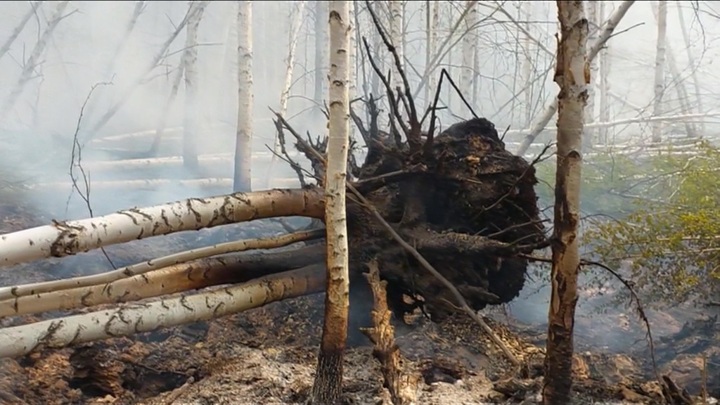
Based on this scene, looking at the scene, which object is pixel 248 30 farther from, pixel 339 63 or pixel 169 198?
pixel 339 63

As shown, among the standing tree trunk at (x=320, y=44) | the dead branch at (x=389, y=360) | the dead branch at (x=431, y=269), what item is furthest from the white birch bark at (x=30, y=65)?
the dead branch at (x=389, y=360)

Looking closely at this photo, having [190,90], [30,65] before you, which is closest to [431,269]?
[30,65]

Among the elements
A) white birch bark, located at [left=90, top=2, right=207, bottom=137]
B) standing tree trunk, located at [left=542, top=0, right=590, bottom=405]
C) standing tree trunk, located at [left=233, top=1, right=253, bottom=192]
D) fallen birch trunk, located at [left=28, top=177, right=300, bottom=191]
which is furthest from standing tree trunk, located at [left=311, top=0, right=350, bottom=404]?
white birch bark, located at [left=90, top=2, right=207, bottom=137]

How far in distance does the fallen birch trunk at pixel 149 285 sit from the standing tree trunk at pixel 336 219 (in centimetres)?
127

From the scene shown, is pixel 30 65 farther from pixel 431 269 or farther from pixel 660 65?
pixel 660 65

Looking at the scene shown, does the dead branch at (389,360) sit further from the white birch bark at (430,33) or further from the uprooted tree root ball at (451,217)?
the white birch bark at (430,33)

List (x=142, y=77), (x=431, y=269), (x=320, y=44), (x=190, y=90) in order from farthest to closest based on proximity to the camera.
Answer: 1. (x=320, y=44)
2. (x=190, y=90)
3. (x=142, y=77)
4. (x=431, y=269)

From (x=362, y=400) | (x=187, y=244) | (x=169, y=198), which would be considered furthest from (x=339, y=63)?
(x=169, y=198)

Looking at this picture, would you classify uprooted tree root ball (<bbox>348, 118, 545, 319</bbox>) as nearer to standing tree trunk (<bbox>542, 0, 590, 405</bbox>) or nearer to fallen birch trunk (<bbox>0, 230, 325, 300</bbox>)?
fallen birch trunk (<bbox>0, 230, 325, 300</bbox>)

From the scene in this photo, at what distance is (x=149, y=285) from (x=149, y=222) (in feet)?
1.68

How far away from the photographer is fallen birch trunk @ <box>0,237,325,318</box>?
365 cm

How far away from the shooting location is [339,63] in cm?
311

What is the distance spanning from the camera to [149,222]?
369 centimetres

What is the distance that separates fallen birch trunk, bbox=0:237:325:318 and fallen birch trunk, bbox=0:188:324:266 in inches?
14.8
